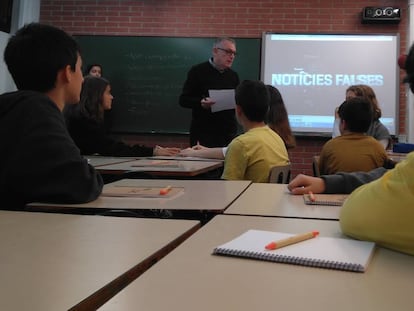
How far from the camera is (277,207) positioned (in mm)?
1344

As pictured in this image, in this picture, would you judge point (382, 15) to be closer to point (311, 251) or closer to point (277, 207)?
point (277, 207)

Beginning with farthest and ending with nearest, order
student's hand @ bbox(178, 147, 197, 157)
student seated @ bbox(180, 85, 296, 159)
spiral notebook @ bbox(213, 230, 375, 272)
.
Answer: student's hand @ bbox(178, 147, 197, 157)
student seated @ bbox(180, 85, 296, 159)
spiral notebook @ bbox(213, 230, 375, 272)

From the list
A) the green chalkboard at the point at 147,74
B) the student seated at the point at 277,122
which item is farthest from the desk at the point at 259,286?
the green chalkboard at the point at 147,74

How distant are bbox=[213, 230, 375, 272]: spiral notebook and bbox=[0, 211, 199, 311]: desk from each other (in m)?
0.15

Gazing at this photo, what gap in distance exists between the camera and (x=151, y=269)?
72 cm

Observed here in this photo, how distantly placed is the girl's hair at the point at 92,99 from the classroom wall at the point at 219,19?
191 centimetres

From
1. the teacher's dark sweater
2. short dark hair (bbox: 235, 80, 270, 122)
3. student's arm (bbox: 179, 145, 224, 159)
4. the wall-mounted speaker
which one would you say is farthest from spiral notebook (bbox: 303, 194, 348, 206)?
the wall-mounted speaker

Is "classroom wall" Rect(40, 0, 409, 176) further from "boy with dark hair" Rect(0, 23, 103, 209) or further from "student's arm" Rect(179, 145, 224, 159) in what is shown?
"boy with dark hair" Rect(0, 23, 103, 209)

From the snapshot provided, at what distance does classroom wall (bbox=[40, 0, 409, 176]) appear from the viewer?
4926mm

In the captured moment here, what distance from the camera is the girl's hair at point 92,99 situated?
3104 millimetres

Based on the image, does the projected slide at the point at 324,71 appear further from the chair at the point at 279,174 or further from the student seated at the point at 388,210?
the student seated at the point at 388,210

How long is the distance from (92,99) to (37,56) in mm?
1542

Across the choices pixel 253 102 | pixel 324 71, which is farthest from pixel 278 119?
pixel 324 71

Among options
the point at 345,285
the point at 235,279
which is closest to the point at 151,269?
A: the point at 235,279
